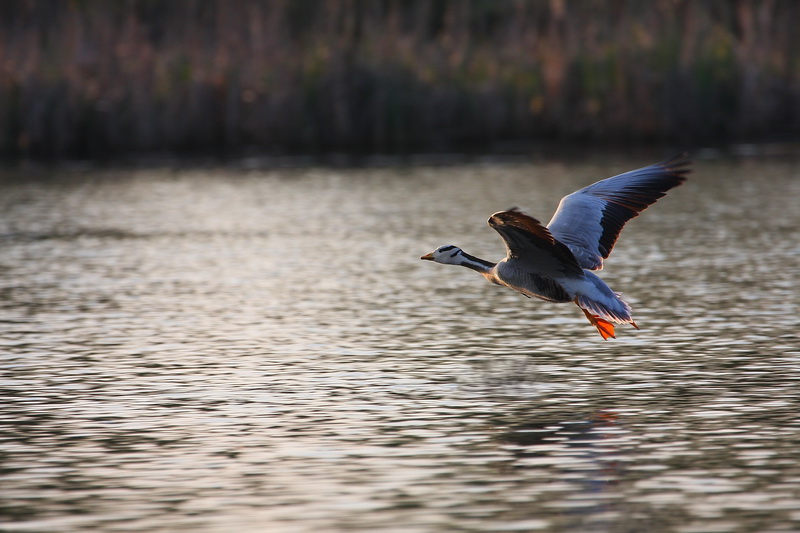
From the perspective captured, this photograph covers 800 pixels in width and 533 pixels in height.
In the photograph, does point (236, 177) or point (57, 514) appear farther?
point (236, 177)

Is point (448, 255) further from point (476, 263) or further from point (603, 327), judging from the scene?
point (603, 327)

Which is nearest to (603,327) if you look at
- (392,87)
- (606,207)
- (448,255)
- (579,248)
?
(579,248)

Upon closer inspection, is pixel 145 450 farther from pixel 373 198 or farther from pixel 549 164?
pixel 549 164

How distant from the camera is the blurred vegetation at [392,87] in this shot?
89.4 ft

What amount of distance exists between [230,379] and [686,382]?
306 cm

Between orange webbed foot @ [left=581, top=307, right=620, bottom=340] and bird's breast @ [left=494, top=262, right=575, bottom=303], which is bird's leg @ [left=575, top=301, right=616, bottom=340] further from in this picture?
bird's breast @ [left=494, top=262, right=575, bottom=303]

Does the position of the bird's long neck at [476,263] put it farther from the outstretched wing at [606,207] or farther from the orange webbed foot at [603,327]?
the orange webbed foot at [603,327]

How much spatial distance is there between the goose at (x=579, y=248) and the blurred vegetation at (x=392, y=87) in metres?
16.4

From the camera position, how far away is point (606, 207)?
10875 millimetres

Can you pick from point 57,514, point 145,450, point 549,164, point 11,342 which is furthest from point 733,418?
point 549,164

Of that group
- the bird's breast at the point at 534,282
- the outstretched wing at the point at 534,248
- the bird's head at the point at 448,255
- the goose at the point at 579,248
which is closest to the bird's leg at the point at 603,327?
the goose at the point at 579,248

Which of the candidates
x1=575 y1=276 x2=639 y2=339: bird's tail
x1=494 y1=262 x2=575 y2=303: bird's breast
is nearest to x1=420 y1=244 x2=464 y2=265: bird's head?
x1=494 y1=262 x2=575 y2=303: bird's breast

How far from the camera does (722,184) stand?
22.3 m

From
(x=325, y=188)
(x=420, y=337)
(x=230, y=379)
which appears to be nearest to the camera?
(x=230, y=379)
